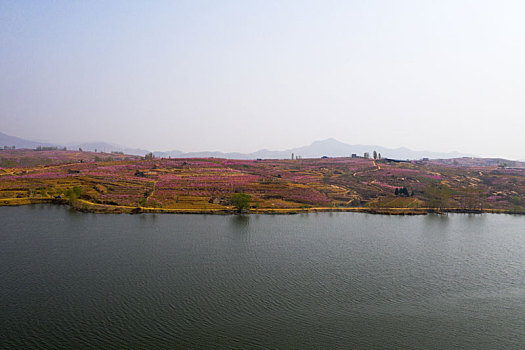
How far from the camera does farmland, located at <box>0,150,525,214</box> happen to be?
70375 millimetres

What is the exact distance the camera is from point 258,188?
279ft

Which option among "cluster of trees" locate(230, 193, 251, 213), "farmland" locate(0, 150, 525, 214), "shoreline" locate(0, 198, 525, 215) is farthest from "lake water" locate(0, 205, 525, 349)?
"farmland" locate(0, 150, 525, 214)

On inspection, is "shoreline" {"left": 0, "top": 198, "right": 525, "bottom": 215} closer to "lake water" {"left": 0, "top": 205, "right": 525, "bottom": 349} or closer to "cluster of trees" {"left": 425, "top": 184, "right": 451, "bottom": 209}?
"cluster of trees" {"left": 425, "top": 184, "right": 451, "bottom": 209}

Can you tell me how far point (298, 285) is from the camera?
3139 centimetres

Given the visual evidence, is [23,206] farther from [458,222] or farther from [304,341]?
[458,222]

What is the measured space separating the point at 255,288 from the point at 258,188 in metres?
55.0

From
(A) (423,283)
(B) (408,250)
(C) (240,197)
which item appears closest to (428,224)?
(B) (408,250)

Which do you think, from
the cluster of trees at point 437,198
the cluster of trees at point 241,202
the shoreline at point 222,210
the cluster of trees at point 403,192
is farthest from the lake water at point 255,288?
the cluster of trees at point 403,192

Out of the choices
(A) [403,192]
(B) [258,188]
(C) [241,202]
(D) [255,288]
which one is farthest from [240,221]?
(A) [403,192]

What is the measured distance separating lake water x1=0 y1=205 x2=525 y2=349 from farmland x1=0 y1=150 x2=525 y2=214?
731 inches

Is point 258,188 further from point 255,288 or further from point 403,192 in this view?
point 255,288

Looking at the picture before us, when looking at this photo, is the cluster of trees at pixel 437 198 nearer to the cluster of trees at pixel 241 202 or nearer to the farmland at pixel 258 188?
the farmland at pixel 258 188

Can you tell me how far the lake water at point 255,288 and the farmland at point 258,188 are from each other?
18.6m

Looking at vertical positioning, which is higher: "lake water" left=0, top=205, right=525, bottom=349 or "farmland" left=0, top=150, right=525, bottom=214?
"farmland" left=0, top=150, right=525, bottom=214
